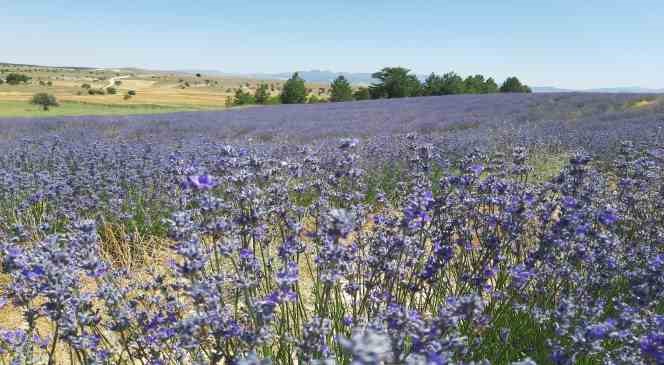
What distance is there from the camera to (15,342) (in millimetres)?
2311

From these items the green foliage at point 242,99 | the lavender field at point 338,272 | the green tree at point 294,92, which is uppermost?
the green tree at point 294,92

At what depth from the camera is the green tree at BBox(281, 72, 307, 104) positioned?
153ft

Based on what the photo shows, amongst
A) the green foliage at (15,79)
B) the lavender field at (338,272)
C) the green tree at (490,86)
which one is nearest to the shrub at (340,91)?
the green tree at (490,86)

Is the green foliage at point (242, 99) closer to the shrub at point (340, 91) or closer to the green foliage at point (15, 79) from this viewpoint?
the shrub at point (340, 91)

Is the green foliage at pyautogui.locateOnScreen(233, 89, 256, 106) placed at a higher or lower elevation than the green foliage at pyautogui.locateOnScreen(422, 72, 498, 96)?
lower

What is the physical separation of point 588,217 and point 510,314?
2.88 feet

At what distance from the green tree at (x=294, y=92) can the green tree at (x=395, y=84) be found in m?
7.61

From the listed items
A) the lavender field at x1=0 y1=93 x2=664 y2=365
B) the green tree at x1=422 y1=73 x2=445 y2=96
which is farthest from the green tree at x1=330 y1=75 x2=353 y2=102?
the lavender field at x1=0 y1=93 x2=664 y2=365

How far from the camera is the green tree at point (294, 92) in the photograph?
46562 millimetres

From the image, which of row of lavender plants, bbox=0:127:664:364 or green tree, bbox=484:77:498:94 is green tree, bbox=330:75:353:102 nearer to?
green tree, bbox=484:77:498:94

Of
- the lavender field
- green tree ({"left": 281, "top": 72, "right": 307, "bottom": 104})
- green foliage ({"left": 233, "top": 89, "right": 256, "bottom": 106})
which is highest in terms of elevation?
green tree ({"left": 281, "top": 72, "right": 307, "bottom": 104})

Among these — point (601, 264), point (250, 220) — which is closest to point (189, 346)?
point (250, 220)

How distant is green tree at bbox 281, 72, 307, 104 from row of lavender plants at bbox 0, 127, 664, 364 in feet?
138

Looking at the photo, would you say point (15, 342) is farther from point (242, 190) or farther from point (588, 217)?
point (588, 217)
